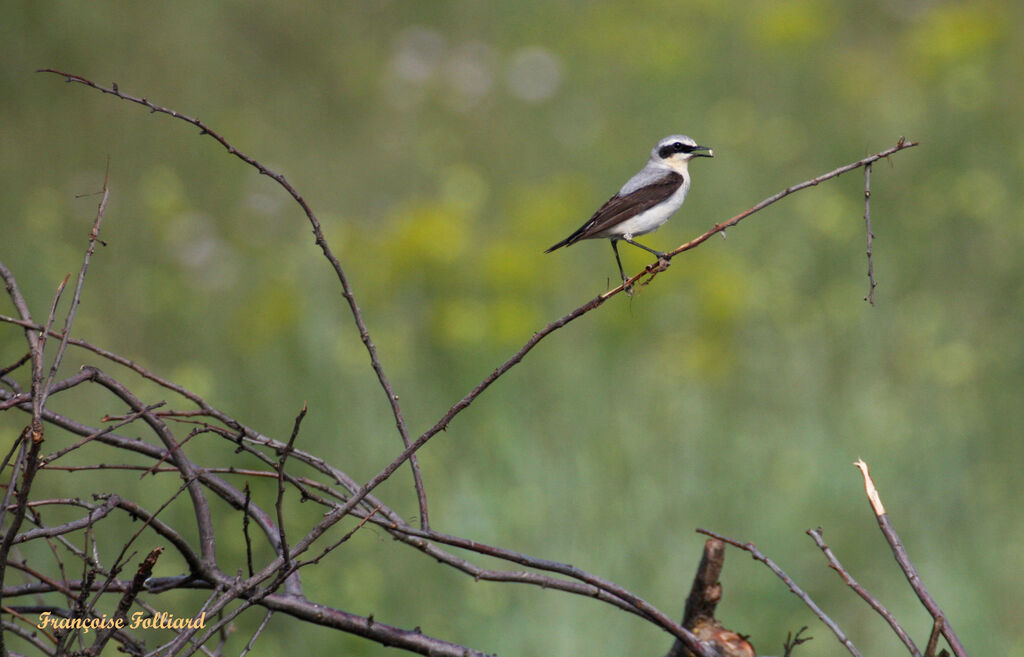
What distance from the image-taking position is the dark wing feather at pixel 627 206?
10.6ft

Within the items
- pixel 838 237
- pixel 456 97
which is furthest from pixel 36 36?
pixel 838 237

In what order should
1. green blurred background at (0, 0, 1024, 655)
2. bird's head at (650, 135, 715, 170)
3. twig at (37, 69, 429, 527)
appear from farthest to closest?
1. green blurred background at (0, 0, 1024, 655)
2. bird's head at (650, 135, 715, 170)
3. twig at (37, 69, 429, 527)

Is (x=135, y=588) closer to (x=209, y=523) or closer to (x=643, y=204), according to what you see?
(x=209, y=523)

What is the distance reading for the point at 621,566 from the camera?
3971 mm

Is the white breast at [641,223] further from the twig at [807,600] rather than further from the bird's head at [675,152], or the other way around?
the twig at [807,600]

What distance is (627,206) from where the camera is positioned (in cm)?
328

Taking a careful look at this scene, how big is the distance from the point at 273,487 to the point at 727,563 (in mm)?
1856

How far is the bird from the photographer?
3.22 meters

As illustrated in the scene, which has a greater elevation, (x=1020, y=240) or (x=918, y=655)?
(x=1020, y=240)

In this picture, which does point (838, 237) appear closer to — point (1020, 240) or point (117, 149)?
point (1020, 240)

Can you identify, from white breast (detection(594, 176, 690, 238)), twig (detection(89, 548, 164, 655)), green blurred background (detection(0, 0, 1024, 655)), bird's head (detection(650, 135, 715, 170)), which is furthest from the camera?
green blurred background (detection(0, 0, 1024, 655))

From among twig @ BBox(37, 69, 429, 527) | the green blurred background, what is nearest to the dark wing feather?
the green blurred background

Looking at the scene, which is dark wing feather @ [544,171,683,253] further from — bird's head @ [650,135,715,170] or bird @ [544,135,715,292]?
bird's head @ [650,135,715,170]

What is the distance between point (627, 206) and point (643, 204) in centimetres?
5
